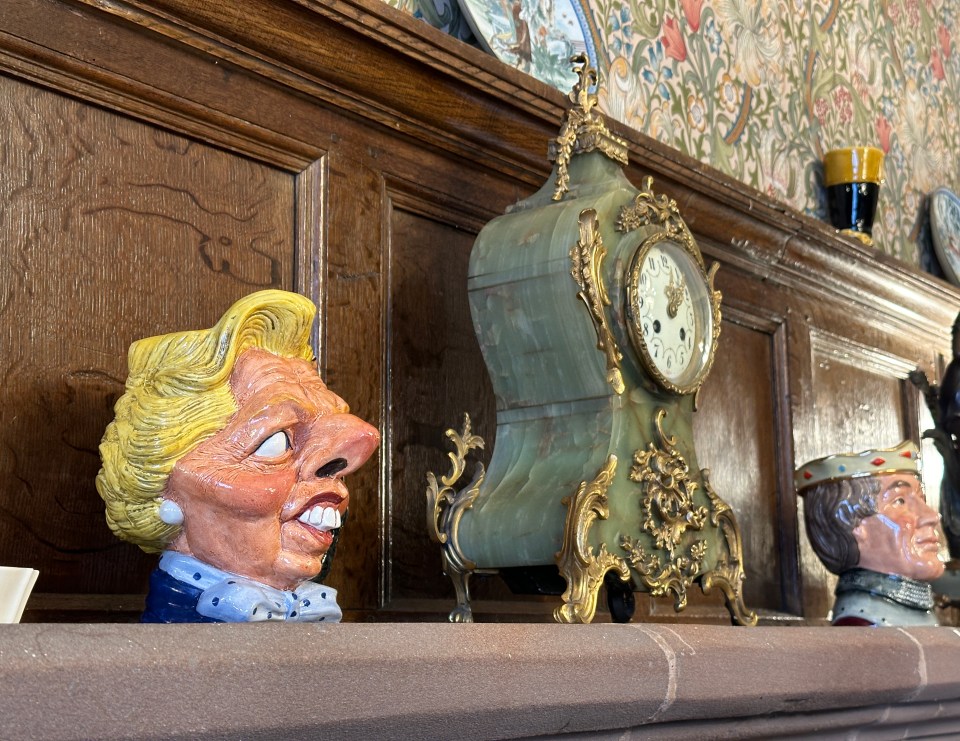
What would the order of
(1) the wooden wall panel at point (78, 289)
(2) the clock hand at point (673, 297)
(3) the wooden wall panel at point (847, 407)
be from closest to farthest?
(1) the wooden wall panel at point (78, 289) < (2) the clock hand at point (673, 297) < (3) the wooden wall panel at point (847, 407)

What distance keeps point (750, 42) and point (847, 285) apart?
47cm

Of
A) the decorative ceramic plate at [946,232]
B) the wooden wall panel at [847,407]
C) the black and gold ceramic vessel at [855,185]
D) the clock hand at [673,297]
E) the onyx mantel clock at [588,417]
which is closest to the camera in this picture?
the onyx mantel clock at [588,417]

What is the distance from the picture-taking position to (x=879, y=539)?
5.26 feet

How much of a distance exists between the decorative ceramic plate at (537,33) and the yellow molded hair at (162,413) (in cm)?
80

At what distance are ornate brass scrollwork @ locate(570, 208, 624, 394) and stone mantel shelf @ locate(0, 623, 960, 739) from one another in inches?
10.9

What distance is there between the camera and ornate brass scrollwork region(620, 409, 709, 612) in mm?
1220

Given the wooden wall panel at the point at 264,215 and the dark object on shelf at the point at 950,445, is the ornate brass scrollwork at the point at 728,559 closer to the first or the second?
the wooden wall panel at the point at 264,215

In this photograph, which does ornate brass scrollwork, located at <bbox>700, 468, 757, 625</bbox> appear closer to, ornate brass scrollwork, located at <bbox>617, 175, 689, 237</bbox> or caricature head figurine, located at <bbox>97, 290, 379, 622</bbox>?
ornate brass scrollwork, located at <bbox>617, 175, 689, 237</bbox>

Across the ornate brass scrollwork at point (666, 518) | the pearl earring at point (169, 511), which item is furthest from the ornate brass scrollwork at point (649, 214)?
the pearl earring at point (169, 511)

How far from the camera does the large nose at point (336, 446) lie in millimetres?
920

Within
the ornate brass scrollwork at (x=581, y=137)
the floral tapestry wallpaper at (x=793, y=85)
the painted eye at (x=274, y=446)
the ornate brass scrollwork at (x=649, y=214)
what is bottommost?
the painted eye at (x=274, y=446)

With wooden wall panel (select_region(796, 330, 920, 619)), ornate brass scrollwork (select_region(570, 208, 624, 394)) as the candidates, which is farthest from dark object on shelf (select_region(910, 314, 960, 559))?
ornate brass scrollwork (select_region(570, 208, 624, 394))

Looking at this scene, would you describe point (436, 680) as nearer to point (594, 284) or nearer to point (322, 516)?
point (322, 516)

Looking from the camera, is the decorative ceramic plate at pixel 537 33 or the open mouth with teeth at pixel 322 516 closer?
the open mouth with teeth at pixel 322 516
